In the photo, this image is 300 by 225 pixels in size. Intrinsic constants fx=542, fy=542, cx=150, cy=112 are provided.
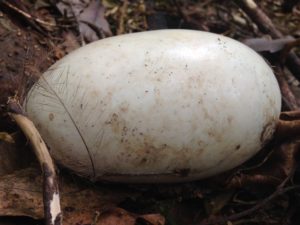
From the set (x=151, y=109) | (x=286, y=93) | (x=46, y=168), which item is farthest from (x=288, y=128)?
(x=46, y=168)

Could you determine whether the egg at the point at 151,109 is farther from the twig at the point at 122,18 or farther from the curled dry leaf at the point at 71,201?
the twig at the point at 122,18

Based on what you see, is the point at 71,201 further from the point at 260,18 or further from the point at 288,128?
the point at 260,18

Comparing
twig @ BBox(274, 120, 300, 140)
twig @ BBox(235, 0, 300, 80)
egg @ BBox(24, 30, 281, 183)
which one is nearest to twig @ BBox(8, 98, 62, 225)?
egg @ BBox(24, 30, 281, 183)

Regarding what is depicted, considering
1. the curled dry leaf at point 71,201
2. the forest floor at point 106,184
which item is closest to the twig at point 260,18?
the forest floor at point 106,184

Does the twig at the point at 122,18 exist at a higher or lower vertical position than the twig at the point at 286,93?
higher

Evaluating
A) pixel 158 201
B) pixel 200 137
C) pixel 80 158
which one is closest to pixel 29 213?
pixel 80 158

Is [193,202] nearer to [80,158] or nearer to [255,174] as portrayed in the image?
[255,174]
